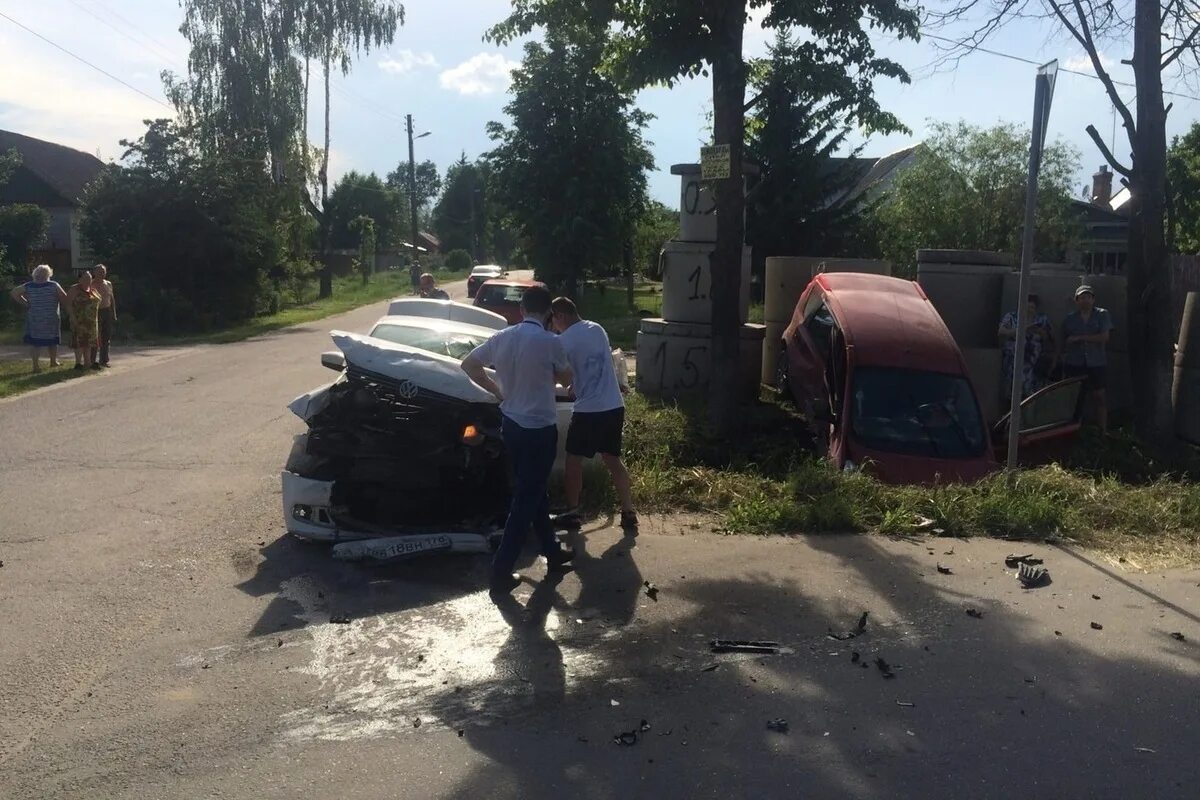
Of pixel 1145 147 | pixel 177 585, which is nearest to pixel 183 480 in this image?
pixel 177 585

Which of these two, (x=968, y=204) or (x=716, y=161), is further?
(x=968, y=204)

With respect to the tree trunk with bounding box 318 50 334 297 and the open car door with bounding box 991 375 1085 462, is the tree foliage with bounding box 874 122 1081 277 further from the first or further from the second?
the tree trunk with bounding box 318 50 334 297

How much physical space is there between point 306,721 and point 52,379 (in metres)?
13.6

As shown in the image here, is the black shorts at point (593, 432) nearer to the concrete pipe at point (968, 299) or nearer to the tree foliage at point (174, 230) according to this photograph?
the concrete pipe at point (968, 299)

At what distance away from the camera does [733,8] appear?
382 inches

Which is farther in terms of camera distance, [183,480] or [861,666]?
[183,480]

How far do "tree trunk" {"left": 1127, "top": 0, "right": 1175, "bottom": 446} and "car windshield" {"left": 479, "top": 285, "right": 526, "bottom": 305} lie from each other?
1146cm

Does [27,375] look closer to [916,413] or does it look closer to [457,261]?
[916,413]

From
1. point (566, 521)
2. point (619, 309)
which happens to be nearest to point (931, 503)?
point (566, 521)

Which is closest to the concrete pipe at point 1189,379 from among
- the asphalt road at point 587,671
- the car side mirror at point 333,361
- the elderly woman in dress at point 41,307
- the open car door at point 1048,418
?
the open car door at point 1048,418

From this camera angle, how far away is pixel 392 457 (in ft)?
22.8

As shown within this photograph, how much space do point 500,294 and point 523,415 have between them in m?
14.2

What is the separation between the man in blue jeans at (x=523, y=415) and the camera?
629 centimetres

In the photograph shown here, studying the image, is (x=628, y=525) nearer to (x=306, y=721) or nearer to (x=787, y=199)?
(x=306, y=721)
